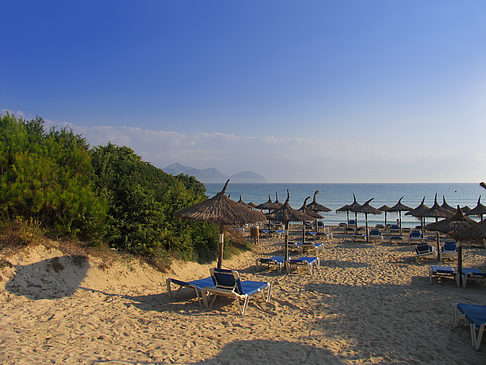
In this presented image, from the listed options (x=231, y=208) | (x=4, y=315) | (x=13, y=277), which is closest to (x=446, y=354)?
(x=231, y=208)

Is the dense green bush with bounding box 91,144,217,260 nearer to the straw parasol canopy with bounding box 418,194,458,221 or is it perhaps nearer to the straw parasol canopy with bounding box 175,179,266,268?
the straw parasol canopy with bounding box 175,179,266,268

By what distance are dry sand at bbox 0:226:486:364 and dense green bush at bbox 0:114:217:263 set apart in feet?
2.24

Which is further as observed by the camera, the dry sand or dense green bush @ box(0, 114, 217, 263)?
dense green bush @ box(0, 114, 217, 263)

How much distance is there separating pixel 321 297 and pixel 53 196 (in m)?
6.10

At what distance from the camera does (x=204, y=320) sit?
5.06 meters

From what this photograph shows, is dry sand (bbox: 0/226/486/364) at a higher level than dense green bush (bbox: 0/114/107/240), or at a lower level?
lower

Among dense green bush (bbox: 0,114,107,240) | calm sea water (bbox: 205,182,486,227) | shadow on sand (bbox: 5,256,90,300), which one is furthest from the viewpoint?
calm sea water (bbox: 205,182,486,227)

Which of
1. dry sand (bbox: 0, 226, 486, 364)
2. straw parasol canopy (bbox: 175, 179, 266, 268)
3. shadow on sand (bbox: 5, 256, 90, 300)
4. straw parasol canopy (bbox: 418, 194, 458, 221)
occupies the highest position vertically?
straw parasol canopy (bbox: 175, 179, 266, 268)

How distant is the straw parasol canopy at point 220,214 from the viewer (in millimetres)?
6562

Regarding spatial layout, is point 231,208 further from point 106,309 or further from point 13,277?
point 13,277

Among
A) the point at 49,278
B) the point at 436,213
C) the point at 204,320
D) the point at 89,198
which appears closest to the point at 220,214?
the point at 204,320

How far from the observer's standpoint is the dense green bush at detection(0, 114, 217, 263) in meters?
6.47

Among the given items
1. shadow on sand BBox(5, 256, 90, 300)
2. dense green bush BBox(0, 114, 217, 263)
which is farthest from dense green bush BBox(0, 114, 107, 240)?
shadow on sand BBox(5, 256, 90, 300)

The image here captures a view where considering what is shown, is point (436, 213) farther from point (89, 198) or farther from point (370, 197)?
point (370, 197)
